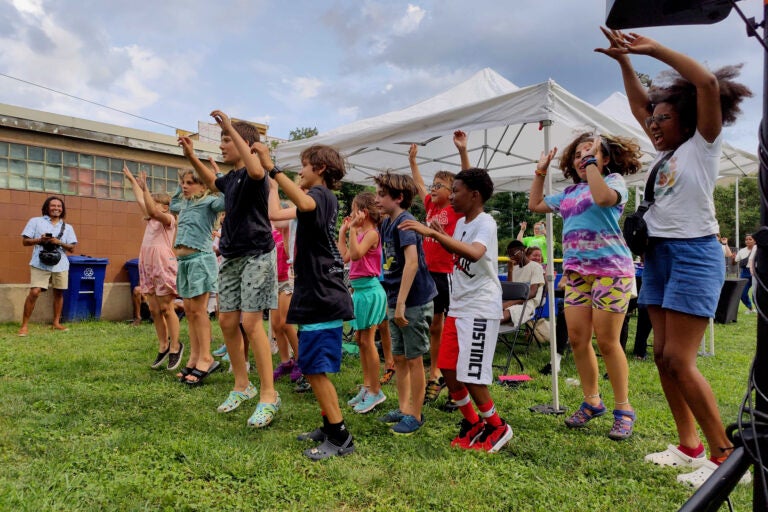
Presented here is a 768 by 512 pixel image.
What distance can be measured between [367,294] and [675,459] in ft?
7.28

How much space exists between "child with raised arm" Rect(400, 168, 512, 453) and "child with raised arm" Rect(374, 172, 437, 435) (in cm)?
39

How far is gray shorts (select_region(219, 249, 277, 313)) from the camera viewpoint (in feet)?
11.6

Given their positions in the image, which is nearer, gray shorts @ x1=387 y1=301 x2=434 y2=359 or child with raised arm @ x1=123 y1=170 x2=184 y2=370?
gray shorts @ x1=387 y1=301 x2=434 y2=359

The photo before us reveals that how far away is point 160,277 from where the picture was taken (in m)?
4.97

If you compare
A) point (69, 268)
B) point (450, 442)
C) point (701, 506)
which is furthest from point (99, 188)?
point (701, 506)

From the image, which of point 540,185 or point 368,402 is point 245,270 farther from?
point 540,185

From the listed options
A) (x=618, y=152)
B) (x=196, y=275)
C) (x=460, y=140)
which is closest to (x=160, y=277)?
(x=196, y=275)

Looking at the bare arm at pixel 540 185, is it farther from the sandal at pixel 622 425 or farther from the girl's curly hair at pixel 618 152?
the sandal at pixel 622 425

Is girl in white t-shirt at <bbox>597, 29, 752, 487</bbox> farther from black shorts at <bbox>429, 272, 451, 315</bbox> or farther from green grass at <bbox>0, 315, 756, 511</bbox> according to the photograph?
black shorts at <bbox>429, 272, 451, 315</bbox>

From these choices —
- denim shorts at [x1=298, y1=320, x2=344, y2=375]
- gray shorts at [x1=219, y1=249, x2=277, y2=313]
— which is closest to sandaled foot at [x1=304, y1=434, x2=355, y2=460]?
denim shorts at [x1=298, y1=320, x2=344, y2=375]

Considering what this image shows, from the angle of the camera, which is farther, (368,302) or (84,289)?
(84,289)

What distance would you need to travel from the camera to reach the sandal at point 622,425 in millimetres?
3049

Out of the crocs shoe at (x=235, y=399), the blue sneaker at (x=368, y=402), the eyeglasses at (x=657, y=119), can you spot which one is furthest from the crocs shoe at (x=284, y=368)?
the eyeglasses at (x=657, y=119)

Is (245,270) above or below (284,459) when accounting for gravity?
above
